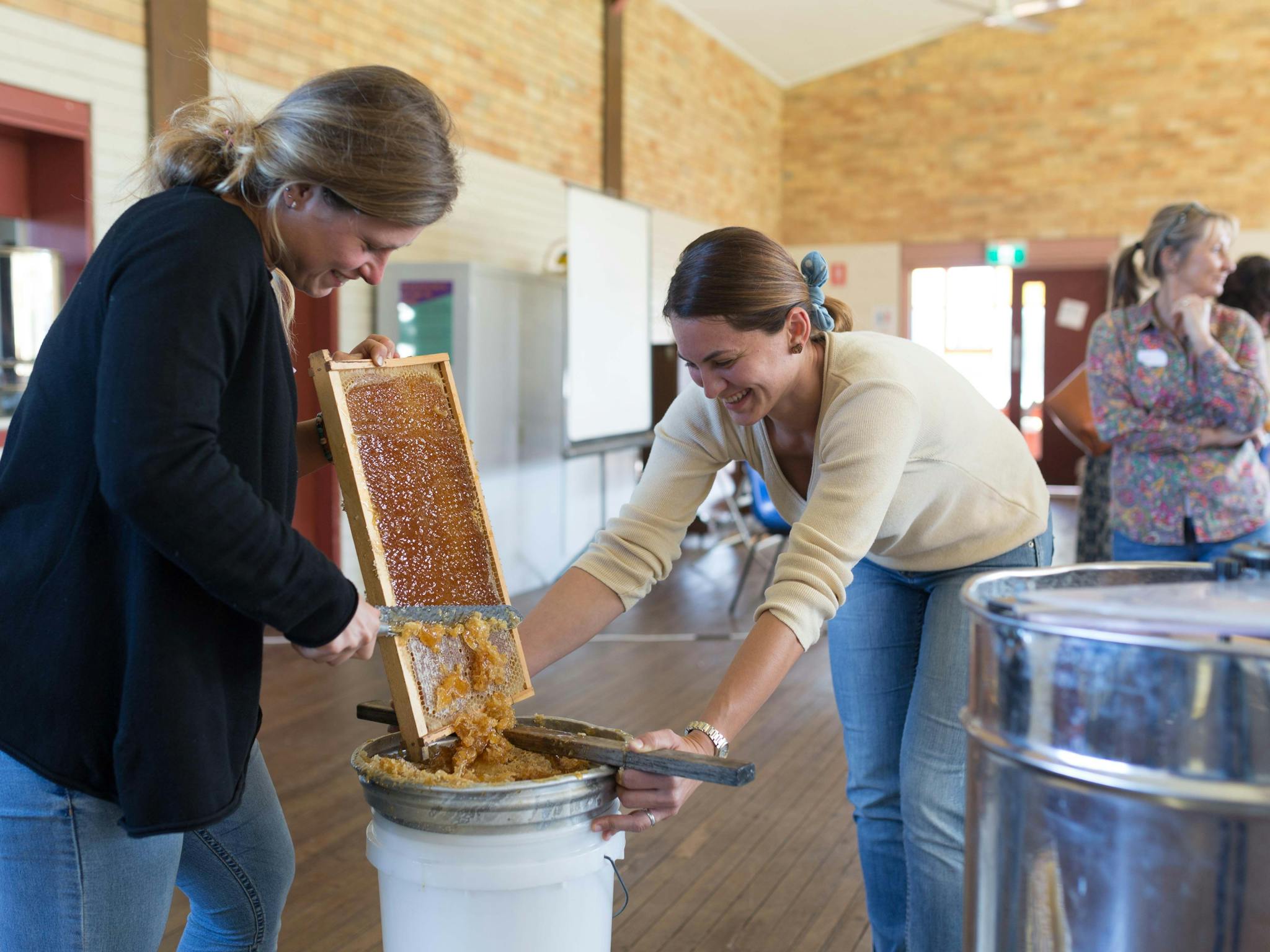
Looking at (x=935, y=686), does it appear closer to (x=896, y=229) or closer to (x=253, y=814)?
(x=253, y=814)

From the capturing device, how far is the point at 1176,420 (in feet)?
9.85

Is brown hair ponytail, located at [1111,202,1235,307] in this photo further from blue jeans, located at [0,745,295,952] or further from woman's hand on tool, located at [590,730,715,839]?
blue jeans, located at [0,745,295,952]

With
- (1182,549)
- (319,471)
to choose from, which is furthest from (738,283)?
(319,471)

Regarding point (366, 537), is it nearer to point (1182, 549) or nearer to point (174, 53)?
point (1182, 549)

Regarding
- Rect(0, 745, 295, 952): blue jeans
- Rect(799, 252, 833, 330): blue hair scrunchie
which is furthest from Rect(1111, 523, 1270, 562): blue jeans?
Rect(0, 745, 295, 952): blue jeans

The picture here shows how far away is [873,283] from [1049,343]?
5.57ft

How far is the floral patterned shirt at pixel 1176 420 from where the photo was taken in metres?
2.86

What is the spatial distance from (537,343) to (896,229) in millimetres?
5286

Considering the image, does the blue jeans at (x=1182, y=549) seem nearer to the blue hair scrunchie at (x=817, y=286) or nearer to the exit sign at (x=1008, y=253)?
the blue hair scrunchie at (x=817, y=286)

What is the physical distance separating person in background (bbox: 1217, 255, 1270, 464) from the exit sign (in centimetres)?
684

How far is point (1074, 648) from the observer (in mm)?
825

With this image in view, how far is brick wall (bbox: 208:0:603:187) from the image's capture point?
4793 mm

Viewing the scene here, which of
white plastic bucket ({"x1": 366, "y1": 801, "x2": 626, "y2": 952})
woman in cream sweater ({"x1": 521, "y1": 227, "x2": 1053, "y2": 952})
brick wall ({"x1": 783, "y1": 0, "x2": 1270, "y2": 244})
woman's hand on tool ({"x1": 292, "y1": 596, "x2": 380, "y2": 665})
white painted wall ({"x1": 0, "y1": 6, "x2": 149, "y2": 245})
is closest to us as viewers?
woman's hand on tool ({"x1": 292, "y1": 596, "x2": 380, "y2": 665})

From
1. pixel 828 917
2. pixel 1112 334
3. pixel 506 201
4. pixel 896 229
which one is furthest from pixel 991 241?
pixel 828 917
